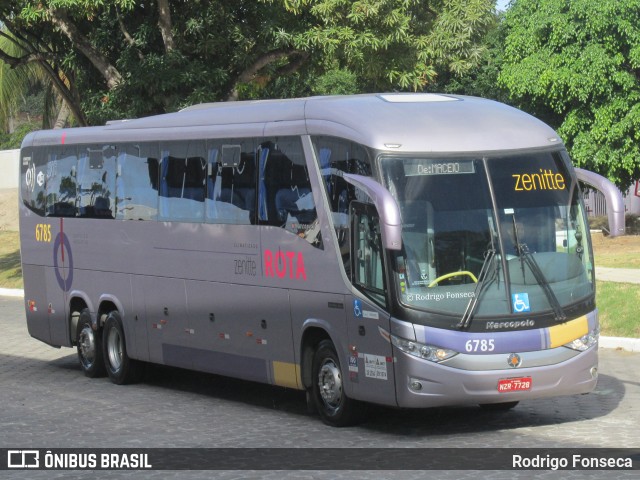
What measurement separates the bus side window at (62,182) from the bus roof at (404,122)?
4161mm

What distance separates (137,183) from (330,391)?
16.2 feet

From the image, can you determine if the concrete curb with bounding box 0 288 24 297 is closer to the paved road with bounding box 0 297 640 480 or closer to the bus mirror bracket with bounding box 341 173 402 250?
the paved road with bounding box 0 297 640 480

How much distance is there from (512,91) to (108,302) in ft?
61.4

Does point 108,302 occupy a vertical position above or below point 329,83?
below

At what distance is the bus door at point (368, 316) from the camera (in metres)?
11.6

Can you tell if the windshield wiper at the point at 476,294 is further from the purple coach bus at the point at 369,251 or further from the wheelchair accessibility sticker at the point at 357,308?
the wheelchair accessibility sticker at the point at 357,308

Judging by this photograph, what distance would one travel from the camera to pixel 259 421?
12984mm

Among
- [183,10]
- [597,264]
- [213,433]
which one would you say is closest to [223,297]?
[213,433]

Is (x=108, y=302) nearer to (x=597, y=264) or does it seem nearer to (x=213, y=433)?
(x=213, y=433)

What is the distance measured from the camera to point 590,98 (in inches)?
1282

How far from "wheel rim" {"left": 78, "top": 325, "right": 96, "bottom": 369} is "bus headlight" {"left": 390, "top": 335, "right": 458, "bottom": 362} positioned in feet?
23.0

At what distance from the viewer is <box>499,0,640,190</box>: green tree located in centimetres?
3108

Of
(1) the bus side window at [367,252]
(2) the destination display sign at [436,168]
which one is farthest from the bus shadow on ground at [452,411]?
(2) the destination display sign at [436,168]

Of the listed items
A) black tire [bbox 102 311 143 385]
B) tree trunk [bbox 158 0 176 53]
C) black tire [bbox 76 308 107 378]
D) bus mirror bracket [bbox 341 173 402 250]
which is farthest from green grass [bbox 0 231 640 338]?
tree trunk [bbox 158 0 176 53]
